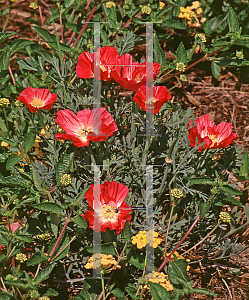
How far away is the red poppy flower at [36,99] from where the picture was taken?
148cm

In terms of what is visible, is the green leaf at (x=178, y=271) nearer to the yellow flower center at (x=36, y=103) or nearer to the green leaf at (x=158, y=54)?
the yellow flower center at (x=36, y=103)

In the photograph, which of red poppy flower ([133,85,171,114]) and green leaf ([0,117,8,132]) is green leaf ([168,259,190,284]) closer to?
red poppy flower ([133,85,171,114])

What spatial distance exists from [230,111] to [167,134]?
0.76 metres

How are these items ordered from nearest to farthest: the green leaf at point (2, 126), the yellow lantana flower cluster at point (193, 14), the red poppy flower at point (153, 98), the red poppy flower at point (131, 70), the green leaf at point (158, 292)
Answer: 1. the green leaf at point (158, 292)
2. the red poppy flower at point (153, 98)
3. the red poppy flower at point (131, 70)
4. the green leaf at point (2, 126)
5. the yellow lantana flower cluster at point (193, 14)

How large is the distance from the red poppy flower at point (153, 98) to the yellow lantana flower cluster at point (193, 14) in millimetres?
1228

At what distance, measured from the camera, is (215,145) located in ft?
4.80

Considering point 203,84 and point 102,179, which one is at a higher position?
point 203,84

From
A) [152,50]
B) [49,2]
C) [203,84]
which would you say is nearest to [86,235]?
[152,50]

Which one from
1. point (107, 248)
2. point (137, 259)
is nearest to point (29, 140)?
point (107, 248)

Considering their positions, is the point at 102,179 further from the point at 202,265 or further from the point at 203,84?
the point at 203,84

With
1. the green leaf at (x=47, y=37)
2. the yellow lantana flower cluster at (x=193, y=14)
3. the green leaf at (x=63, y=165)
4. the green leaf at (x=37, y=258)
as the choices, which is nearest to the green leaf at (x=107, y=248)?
the green leaf at (x=37, y=258)

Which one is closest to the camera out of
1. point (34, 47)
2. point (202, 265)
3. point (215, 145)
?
point (215, 145)

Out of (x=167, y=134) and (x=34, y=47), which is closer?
(x=167, y=134)

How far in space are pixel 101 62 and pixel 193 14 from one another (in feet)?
3.74
